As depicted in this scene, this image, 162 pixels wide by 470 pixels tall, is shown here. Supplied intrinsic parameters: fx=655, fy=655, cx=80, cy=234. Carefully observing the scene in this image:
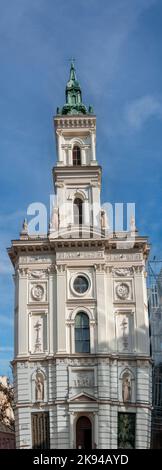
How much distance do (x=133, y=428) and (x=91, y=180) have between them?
53.4ft

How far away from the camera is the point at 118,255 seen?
134 ft

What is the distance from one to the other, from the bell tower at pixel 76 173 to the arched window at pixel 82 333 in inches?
209

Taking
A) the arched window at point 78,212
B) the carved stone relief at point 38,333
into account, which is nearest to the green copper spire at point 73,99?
the arched window at point 78,212

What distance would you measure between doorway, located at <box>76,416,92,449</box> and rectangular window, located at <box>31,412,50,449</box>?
173 centimetres

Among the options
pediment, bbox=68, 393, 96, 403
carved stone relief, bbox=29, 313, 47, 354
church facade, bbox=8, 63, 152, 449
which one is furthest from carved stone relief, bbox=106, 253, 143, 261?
pediment, bbox=68, 393, 96, 403

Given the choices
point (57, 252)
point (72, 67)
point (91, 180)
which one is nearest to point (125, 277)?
point (57, 252)

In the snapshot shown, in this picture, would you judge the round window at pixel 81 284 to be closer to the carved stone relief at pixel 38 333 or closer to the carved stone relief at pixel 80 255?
the carved stone relief at pixel 80 255

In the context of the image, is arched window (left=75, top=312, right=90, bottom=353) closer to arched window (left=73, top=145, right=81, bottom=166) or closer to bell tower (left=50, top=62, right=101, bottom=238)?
bell tower (left=50, top=62, right=101, bottom=238)

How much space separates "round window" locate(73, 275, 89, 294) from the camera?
40.0 meters

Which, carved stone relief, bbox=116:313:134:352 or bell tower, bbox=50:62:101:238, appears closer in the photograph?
carved stone relief, bbox=116:313:134:352

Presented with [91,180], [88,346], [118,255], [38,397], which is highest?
[91,180]

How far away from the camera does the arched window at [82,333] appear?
38656 mm

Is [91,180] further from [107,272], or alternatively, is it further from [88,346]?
[88,346]
